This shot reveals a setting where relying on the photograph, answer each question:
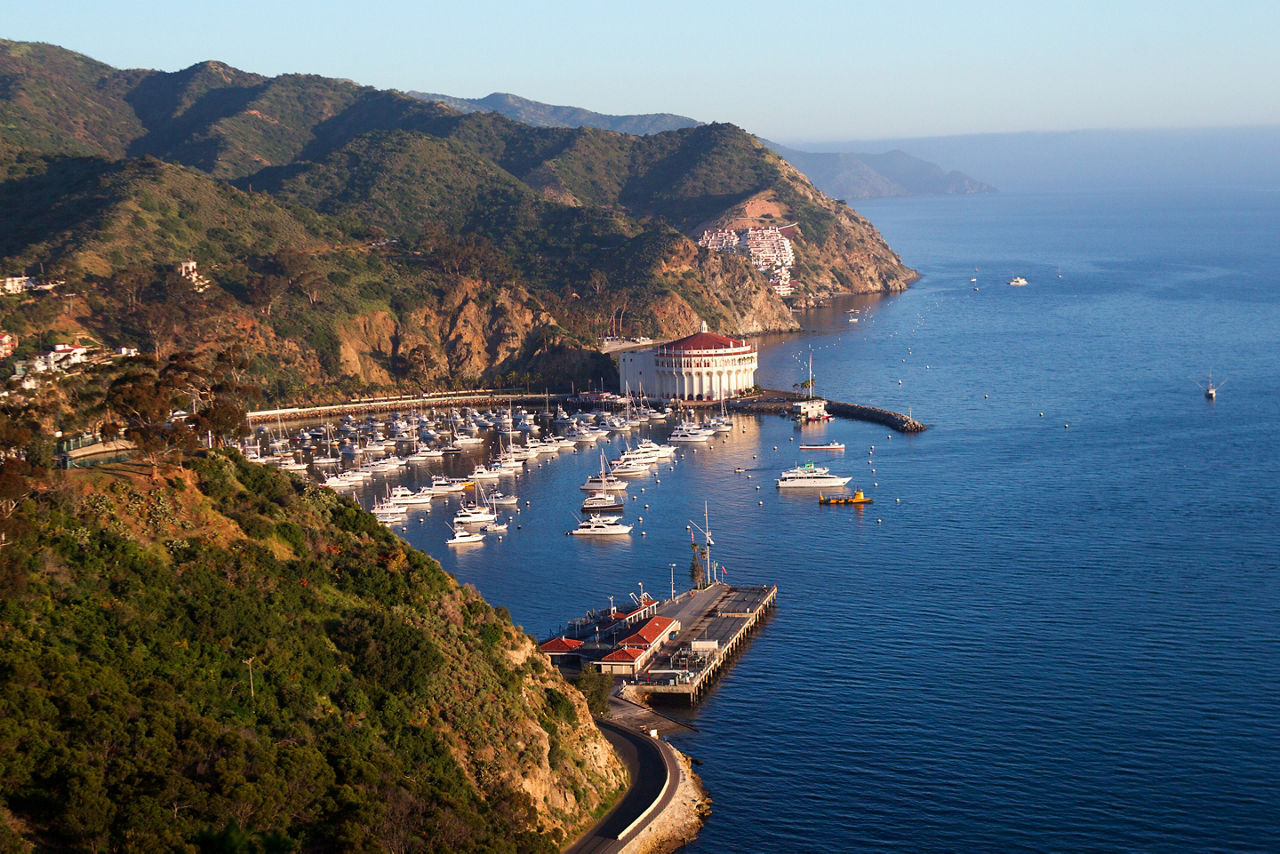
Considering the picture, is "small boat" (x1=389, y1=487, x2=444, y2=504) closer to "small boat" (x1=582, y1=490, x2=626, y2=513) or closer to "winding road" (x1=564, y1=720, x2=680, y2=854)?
"small boat" (x1=582, y1=490, x2=626, y2=513)

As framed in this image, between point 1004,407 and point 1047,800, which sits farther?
point 1004,407

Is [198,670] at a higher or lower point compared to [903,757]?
higher

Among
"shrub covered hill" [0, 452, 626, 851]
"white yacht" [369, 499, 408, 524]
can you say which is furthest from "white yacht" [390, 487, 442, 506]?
"shrub covered hill" [0, 452, 626, 851]

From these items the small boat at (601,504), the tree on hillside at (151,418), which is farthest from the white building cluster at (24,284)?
the tree on hillside at (151,418)

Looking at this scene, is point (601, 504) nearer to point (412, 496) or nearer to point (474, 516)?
point (474, 516)

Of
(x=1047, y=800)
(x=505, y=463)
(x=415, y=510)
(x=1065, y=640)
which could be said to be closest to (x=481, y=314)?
(x=505, y=463)

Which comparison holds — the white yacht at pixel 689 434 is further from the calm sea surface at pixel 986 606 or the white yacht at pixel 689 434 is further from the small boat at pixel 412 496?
the small boat at pixel 412 496

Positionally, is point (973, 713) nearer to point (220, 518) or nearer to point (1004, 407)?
point (220, 518)
